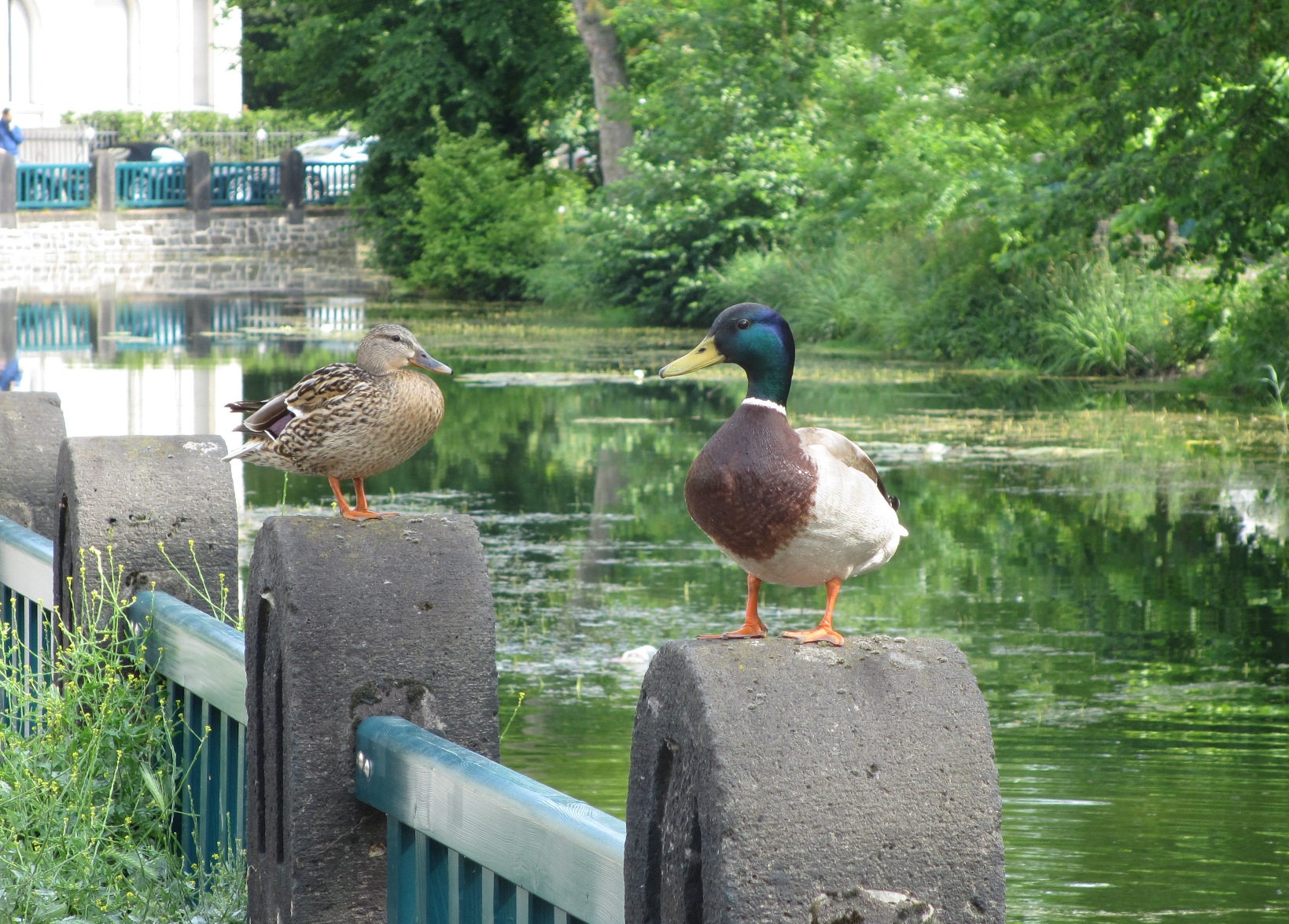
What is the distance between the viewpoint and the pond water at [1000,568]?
566 centimetres

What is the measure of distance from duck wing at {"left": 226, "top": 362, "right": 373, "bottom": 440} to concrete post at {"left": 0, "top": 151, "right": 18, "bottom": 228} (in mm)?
38386

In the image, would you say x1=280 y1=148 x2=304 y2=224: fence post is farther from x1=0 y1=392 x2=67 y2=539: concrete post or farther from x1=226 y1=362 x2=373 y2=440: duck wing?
x1=226 y1=362 x2=373 y2=440: duck wing

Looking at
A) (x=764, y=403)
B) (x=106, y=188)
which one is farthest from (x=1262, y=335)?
(x=106, y=188)

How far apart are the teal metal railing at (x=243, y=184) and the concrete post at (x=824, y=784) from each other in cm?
4194

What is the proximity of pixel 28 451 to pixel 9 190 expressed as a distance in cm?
3632

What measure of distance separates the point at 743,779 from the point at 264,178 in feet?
140

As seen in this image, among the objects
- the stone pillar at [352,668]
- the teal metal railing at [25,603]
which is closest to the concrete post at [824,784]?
the stone pillar at [352,668]

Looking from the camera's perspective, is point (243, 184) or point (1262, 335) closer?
point (1262, 335)

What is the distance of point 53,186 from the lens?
41031 mm

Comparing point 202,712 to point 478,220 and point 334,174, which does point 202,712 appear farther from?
point 334,174

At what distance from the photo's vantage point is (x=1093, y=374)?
66.6 ft

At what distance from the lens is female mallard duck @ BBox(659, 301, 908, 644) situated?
2182 millimetres

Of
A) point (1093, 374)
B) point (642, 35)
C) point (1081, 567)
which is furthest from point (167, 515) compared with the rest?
point (642, 35)

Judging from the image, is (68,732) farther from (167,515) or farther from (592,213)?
(592,213)
